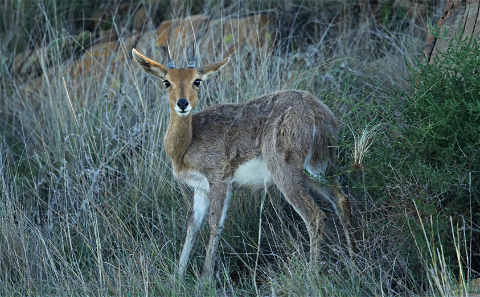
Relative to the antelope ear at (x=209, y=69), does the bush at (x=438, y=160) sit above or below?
below

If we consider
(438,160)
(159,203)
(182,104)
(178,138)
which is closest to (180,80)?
(182,104)

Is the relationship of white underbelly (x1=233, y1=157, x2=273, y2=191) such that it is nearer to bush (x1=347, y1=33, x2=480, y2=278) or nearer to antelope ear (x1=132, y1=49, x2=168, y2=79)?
bush (x1=347, y1=33, x2=480, y2=278)

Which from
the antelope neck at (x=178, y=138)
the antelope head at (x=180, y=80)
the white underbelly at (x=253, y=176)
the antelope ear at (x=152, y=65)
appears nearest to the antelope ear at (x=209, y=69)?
the antelope head at (x=180, y=80)

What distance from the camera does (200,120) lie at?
577cm

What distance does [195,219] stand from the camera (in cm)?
561

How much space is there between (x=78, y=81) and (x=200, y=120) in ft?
12.1

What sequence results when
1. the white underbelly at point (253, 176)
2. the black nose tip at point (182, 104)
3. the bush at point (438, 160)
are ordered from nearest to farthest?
the bush at point (438, 160), the black nose tip at point (182, 104), the white underbelly at point (253, 176)

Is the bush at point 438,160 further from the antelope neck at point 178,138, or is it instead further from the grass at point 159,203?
the antelope neck at point 178,138

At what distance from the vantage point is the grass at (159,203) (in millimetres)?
4586

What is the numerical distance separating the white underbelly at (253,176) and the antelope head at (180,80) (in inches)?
29.9

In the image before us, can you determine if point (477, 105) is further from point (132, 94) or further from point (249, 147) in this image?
point (132, 94)

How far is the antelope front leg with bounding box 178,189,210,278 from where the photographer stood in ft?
18.1

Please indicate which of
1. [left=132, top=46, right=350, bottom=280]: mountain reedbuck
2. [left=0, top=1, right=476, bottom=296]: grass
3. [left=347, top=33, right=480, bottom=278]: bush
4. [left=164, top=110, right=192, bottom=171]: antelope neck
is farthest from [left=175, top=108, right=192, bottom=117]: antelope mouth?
[left=347, top=33, right=480, bottom=278]: bush

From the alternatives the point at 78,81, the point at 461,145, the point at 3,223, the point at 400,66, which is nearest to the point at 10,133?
the point at 78,81
